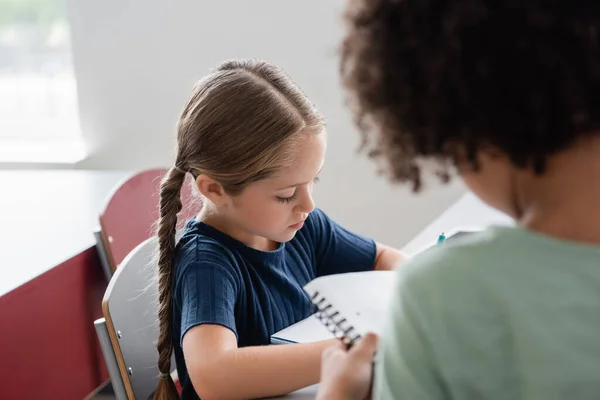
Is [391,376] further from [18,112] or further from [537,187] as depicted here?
[18,112]

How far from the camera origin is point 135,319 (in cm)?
110

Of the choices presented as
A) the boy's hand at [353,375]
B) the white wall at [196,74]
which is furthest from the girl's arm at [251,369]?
the white wall at [196,74]

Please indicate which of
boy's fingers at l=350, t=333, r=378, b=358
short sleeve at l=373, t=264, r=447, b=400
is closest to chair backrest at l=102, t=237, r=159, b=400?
boy's fingers at l=350, t=333, r=378, b=358

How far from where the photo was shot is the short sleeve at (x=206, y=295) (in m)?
0.88

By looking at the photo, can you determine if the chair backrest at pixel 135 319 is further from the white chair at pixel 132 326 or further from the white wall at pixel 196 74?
the white wall at pixel 196 74

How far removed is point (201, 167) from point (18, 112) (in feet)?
5.22

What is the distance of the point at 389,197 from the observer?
6.19 ft

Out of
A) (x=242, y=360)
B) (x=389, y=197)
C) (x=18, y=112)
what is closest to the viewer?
(x=242, y=360)

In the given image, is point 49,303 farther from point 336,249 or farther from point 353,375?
point 353,375

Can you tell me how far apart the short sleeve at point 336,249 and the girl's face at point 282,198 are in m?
0.15

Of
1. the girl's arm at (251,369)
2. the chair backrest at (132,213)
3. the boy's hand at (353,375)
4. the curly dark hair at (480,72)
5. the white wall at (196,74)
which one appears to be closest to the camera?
the curly dark hair at (480,72)

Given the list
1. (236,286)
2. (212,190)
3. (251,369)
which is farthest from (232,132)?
(251,369)

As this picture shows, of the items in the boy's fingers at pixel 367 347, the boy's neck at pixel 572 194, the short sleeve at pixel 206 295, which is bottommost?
the short sleeve at pixel 206 295

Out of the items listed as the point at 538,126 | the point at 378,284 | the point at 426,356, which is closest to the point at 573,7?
the point at 538,126
